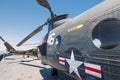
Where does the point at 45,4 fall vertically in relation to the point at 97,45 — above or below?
above

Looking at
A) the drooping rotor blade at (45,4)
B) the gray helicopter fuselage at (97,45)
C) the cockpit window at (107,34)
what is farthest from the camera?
the drooping rotor blade at (45,4)

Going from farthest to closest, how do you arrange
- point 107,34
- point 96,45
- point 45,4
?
1. point 45,4
2. point 96,45
3. point 107,34

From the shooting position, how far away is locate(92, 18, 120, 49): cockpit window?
3329mm

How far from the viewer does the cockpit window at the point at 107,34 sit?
131 inches

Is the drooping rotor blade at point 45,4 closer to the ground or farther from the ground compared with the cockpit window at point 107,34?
farther from the ground

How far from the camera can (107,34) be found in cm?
372

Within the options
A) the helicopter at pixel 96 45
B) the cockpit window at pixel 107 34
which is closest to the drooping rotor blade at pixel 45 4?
the helicopter at pixel 96 45

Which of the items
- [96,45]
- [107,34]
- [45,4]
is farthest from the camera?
[45,4]

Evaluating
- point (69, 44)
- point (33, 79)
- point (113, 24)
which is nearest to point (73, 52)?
point (69, 44)

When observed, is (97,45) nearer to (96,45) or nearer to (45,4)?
(96,45)

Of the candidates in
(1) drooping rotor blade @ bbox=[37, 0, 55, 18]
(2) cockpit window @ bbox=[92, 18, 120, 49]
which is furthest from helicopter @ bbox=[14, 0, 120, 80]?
(1) drooping rotor blade @ bbox=[37, 0, 55, 18]

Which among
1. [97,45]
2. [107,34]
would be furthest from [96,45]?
[107,34]

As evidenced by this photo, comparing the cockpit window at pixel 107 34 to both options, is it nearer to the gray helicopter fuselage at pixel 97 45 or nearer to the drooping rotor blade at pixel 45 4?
the gray helicopter fuselage at pixel 97 45

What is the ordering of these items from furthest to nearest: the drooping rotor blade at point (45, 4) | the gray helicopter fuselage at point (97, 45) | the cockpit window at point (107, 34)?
1. the drooping rotor blade at point (45, 4)
2. the cockpit window at point (107, 34)
3. the gray helicopter fuselage at point (97, 45)
